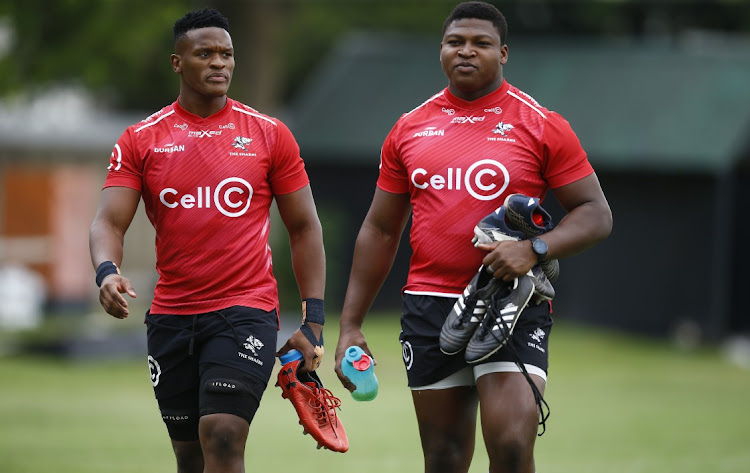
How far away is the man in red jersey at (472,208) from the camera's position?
5840mm

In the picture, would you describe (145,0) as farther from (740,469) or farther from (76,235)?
(740,469)

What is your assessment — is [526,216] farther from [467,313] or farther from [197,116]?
[197,116]

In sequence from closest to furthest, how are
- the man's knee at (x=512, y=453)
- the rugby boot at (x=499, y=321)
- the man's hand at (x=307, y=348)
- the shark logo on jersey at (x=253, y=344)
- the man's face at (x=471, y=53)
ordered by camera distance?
the man's knee at (x=512, y=453) → the rugby boot at (x=499, y=321) → the man's face at (x=471, y=53) → the shark logo on jersey at (x=253, y=344) → the man's hand at (x=307, y=348)

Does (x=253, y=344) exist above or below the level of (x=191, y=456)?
above

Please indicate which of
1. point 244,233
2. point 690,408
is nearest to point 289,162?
point 244,233

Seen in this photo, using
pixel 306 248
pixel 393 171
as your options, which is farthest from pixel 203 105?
pixel 393 171

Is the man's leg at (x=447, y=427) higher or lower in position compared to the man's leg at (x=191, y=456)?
higher

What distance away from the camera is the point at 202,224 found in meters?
6.16

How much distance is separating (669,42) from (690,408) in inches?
432

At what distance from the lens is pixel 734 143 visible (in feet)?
66.5

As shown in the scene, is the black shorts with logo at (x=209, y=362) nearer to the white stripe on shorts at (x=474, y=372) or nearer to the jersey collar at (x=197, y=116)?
the white stripe on shorts at (x=474, y=372)

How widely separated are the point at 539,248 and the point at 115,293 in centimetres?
191

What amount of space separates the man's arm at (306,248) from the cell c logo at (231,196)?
0.24 meters

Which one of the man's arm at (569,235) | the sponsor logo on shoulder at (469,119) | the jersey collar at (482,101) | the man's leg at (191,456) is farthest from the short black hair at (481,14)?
the man's leg at (191,456)
